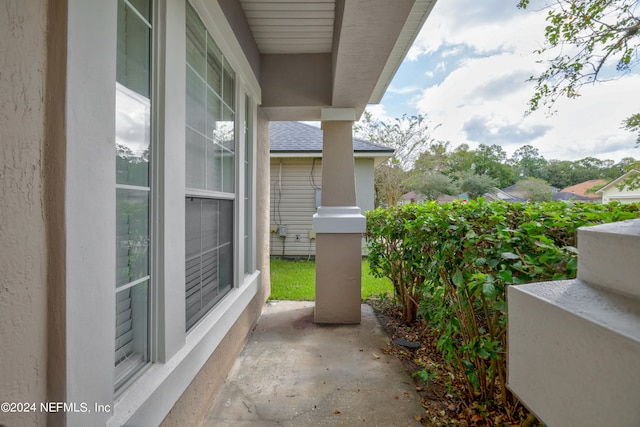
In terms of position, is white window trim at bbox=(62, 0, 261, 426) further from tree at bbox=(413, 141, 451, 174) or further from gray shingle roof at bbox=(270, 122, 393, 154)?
tree at bbox=(413, 141, 451, 174)

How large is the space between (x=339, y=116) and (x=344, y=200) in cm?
114

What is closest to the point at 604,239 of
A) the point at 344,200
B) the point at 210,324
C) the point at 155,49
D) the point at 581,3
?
the point at 155,49

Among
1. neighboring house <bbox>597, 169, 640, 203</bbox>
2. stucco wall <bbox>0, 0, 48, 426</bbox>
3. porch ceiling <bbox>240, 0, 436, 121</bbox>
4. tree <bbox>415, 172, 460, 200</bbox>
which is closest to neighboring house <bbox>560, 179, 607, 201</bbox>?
neighboring house <bbox>597, 169, 640, 203</bbox>

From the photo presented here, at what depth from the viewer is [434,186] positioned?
16.8m

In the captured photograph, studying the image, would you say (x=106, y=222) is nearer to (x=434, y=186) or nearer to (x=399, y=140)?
(x=399, y=140)

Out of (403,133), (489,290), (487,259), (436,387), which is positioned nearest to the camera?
(489,290)

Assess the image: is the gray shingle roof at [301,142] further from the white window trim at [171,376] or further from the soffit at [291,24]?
the white window trim at [171,376]

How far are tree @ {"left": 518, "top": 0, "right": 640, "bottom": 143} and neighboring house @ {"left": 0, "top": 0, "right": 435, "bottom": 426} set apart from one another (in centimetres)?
337

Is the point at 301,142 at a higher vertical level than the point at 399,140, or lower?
lower

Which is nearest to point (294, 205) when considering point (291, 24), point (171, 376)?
point (291, 24)

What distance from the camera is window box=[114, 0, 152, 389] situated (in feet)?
4.01

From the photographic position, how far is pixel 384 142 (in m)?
14.0

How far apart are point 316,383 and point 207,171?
2.07 metres

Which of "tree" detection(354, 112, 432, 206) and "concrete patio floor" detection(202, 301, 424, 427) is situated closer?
"concrete patio floor" detection(202, 301, 424, 427)
